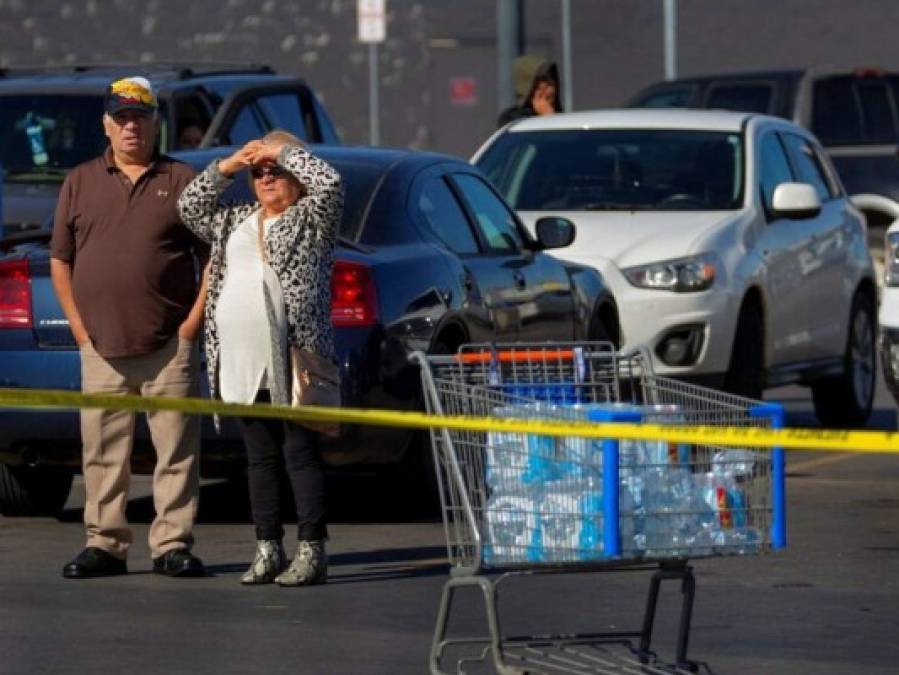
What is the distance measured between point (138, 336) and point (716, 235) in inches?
200

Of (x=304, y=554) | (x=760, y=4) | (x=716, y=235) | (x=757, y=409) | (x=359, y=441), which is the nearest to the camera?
(x=757, y=409)

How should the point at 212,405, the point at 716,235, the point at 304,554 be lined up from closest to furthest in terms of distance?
the point at 212,405 → the point at 304,554 → the point at 716,235

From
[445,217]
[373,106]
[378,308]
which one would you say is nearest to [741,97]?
[373,106]

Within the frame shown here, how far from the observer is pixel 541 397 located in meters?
7.25

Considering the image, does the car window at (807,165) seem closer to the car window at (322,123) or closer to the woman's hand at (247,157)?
the car window at (322,123)

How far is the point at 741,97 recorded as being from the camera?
24.4 m

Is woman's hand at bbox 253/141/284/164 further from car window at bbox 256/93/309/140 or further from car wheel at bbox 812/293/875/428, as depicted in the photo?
car window at bbox 256/93/309/140

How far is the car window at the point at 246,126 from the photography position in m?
16.1

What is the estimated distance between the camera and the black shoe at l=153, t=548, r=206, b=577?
9.21 m

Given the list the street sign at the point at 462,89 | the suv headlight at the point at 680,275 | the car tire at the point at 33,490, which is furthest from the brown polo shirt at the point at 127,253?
the street sign at the point at 462,89

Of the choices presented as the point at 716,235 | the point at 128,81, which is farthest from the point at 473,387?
the point at 716,235

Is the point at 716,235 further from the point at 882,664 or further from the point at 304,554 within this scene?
the point at 882,664

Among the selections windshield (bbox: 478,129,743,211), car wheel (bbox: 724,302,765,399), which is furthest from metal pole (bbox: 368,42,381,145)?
car wheel (bbox: 724,302,765,399)

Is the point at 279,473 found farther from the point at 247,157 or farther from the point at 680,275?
the point at 680,275
